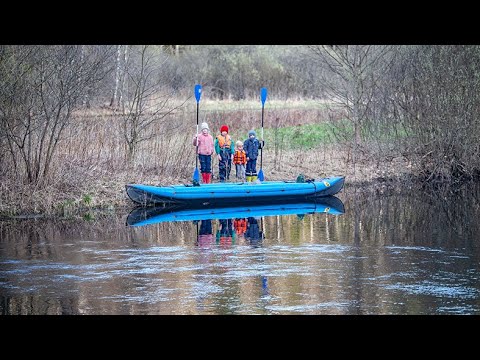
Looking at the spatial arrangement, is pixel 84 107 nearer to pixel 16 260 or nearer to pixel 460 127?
pixel 460 127

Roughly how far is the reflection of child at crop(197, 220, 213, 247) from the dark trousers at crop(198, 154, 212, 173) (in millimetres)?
2965

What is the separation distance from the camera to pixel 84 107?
2700 cm

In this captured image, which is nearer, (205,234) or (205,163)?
(205,234)

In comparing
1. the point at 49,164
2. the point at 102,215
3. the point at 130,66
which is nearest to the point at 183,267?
the point at 102,215

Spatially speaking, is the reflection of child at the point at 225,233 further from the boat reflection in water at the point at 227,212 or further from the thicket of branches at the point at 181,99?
the thicket of branches at the point at 181,99

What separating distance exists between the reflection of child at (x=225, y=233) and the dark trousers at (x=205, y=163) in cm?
288

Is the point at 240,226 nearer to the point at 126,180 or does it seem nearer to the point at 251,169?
Result: the point at 251,169

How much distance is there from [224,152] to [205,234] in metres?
5.04

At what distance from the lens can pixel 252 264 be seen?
14695 millimetres

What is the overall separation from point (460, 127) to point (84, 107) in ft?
34.3

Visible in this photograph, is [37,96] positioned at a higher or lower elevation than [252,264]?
higher

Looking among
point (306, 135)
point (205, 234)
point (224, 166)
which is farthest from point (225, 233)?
point (306, 135)

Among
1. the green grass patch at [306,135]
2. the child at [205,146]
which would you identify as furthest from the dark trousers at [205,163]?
the green grass patch at [306,135]

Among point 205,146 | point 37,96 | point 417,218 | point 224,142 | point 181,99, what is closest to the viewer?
point 417,218
